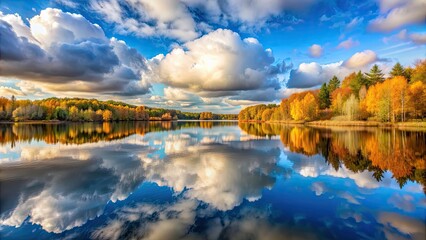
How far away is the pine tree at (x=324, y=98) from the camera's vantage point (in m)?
103

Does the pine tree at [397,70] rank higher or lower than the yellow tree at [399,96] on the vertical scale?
higher

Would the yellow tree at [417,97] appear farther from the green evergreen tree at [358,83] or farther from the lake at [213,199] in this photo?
the lake at [213,199]

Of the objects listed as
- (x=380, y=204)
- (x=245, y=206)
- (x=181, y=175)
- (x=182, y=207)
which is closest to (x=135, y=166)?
(x=181, y=175)

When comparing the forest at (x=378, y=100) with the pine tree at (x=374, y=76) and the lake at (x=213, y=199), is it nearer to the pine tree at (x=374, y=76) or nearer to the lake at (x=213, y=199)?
the pine tree at (x=374, y=76)

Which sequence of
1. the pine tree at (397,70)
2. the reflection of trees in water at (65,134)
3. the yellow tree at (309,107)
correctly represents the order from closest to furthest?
the reflection of trees in water at (65,134), the pine tree at (397,70), the yellow tree at (309,107)

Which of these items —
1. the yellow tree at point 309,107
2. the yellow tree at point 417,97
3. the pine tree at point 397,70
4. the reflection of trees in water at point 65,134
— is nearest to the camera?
the reflection of trees in water at point 65,134

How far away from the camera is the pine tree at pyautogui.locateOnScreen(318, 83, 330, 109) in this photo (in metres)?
103

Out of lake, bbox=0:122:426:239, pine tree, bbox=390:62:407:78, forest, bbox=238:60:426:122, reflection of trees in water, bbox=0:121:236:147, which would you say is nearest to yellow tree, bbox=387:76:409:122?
forest, bbox=238:60:426:122

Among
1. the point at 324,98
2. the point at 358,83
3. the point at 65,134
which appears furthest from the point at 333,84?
the point at 65,134

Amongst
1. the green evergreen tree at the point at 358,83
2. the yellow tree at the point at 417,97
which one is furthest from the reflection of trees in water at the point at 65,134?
the green evergreen tree at the point at 358,83

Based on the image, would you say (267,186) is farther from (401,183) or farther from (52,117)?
(52,117)

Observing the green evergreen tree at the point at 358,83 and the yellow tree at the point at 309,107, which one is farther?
the yellow tree at the point at 309,107

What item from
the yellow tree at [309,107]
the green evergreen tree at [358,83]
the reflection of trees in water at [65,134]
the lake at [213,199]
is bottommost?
the lake at [213,199]

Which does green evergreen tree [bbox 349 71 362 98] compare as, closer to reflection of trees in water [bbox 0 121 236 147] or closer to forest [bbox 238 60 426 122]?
forest [bbox 238 60 426 122]
